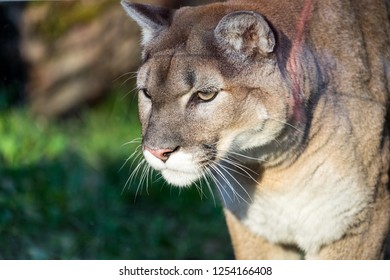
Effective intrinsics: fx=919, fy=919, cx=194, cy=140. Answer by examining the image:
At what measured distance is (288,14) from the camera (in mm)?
3873

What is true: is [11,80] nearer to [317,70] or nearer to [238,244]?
[238,244]

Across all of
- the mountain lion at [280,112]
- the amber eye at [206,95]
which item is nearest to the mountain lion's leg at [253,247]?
the mountain lion at [280,112]

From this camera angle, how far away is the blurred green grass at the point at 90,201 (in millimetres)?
5129

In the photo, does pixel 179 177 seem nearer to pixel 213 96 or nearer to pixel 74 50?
pixel 213 96

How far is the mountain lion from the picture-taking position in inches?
143

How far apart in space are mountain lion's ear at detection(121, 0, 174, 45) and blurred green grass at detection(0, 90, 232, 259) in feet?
5.10

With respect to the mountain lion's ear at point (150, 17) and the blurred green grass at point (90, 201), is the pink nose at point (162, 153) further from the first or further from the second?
the blurred green grass at point (90, 201)

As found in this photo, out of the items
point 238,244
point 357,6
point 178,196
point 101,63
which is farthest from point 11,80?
point 357,6

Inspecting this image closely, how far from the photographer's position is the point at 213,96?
11.9 feet

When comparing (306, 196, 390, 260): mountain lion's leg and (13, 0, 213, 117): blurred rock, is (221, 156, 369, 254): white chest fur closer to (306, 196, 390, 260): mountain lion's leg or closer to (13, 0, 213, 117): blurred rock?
(306, 196, 390, 260): mountain lion's leg

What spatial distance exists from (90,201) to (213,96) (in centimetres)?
204

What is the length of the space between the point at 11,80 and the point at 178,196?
1.41 m

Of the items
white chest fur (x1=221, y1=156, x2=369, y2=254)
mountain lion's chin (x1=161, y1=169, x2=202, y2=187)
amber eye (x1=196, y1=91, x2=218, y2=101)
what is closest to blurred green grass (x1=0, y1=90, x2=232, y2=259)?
white chest fur (x1=221, y1=156, x2=369, y2=254)

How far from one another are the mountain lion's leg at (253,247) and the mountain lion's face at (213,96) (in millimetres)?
657
